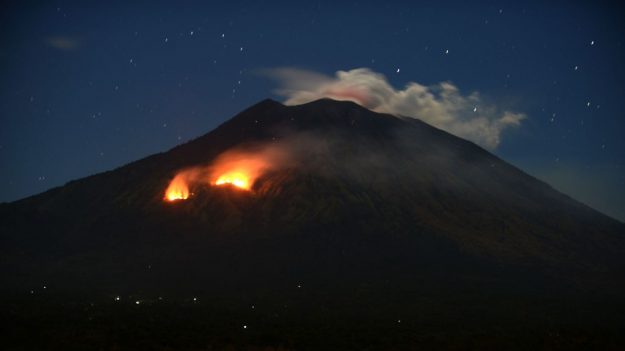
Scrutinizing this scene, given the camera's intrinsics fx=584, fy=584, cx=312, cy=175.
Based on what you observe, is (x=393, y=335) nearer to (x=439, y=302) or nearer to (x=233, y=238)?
(x=439, y=302)

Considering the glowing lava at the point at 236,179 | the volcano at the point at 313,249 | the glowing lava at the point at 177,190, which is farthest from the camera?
the glowing lava at the point at 236,179

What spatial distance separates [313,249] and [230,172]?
3754 cm

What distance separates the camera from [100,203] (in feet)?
378

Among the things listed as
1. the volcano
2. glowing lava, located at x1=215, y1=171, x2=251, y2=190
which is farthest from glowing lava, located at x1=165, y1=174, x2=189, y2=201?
glowing lava, located at x1=215, y1=171, x2=251, y2=190

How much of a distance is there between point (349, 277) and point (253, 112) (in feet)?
288

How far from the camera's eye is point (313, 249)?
3570 inches

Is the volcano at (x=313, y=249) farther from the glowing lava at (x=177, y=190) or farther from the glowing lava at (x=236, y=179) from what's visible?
the glowing lava at (x=177, y=190)

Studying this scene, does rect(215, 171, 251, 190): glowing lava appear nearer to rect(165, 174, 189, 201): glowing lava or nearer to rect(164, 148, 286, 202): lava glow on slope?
rect(164, 148, 286, 202): lava glow on slope

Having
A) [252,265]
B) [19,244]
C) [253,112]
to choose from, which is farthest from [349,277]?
[253,112]

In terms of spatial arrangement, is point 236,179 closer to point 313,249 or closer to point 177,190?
point 177,190

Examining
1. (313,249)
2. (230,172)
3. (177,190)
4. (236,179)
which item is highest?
(230,172)

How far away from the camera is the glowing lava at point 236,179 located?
115231 millimetres

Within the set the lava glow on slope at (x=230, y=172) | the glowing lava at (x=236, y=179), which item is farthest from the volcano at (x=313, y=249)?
the lava glow on slope at (x=230, y=172)

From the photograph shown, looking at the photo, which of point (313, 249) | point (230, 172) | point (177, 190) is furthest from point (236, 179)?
point (313, 249)
